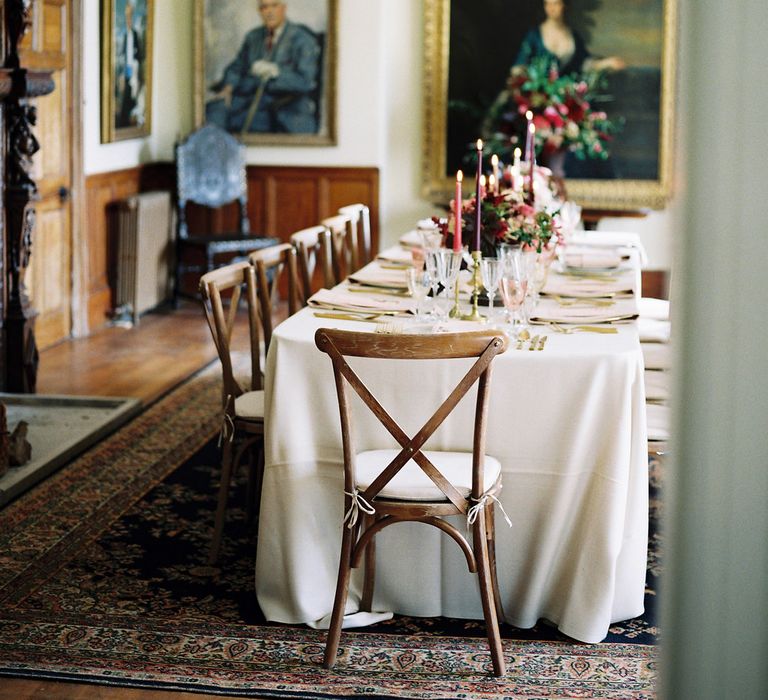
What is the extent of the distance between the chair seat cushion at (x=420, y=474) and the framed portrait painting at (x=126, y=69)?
535 cm

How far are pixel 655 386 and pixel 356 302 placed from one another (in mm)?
1123

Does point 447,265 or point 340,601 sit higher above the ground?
point 447,265

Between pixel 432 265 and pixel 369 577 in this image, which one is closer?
pixel 369 577

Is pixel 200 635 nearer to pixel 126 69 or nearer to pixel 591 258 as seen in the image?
pixel 591 258

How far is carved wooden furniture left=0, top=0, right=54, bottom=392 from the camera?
18.8ft

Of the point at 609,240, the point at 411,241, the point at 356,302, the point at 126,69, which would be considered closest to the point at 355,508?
the point at 356,302

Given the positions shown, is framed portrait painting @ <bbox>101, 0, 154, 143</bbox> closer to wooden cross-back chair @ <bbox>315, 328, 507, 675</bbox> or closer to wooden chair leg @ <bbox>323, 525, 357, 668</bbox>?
Answer: wooden cross-back chair @ <bbox>315, 328, 507, 675</bbox>

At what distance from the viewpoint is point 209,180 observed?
8.97m

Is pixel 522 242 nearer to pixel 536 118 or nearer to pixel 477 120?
pixel 536 118

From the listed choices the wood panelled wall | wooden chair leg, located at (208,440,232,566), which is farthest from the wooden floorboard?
wooden chair leg, located at (208,440,232,566)

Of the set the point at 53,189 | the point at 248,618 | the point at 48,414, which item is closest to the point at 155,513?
the point at 248,618

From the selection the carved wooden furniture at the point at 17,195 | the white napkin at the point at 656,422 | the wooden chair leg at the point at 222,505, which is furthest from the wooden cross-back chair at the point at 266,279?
the carved wooden furniture at the point at 17,195

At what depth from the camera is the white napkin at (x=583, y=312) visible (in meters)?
3.85

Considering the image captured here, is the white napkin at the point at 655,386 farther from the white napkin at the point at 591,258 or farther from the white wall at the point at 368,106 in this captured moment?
the white wall at the point at 368,106
